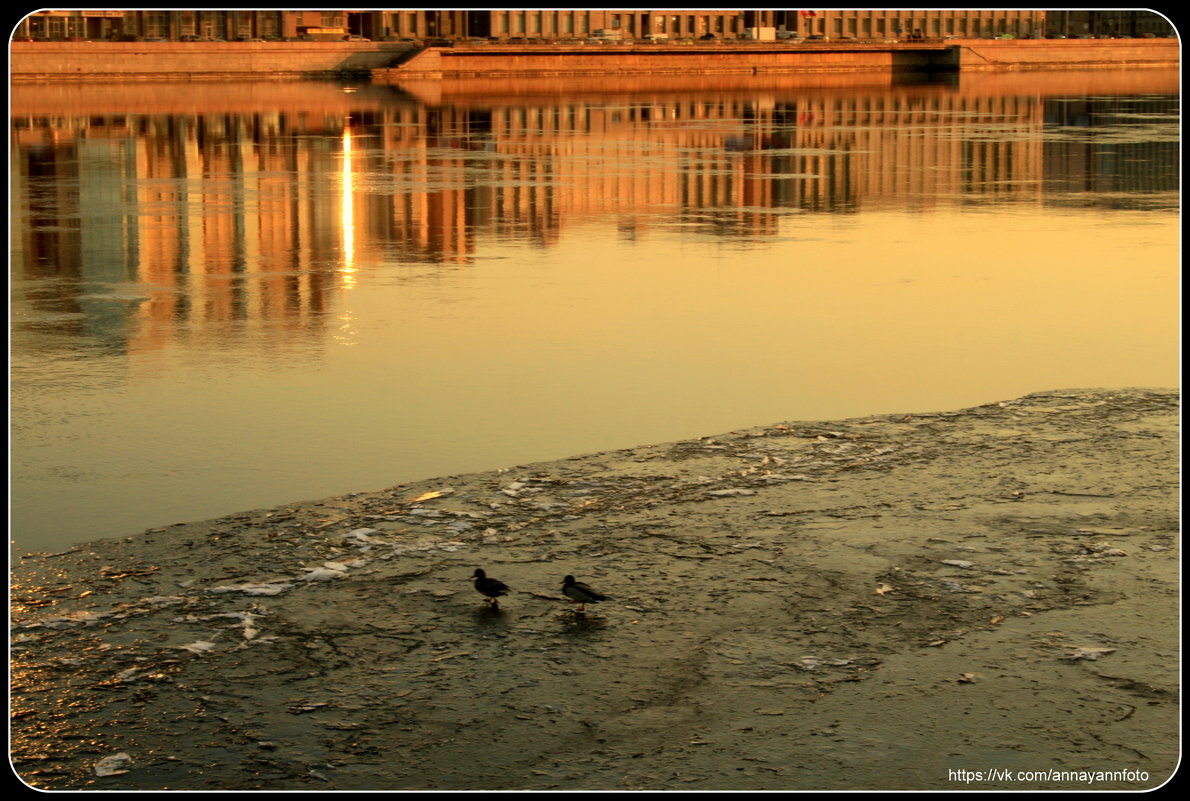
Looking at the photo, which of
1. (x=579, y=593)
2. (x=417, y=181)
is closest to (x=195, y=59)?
(x=417, y=181)

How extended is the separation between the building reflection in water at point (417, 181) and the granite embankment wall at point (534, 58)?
24.6 meters

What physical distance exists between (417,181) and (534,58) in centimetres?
5736

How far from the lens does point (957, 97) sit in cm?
5891

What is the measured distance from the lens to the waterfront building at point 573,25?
82.3 meters

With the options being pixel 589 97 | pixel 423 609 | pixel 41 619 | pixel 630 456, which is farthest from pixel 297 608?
pixel 589 97

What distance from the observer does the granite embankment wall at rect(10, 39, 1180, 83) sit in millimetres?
70375

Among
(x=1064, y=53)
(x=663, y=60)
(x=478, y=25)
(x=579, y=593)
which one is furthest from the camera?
(x=478, y=25)

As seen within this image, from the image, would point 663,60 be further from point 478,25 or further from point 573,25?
point 478,25

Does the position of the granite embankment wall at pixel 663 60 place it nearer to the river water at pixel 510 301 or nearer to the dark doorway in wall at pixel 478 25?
the dark doorway in wall at pixel 478 25

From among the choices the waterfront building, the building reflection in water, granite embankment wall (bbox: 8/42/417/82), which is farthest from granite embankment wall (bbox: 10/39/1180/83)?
the building reflection in water

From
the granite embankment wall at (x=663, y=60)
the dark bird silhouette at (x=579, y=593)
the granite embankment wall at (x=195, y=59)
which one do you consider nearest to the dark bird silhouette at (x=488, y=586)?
the dark bird silhouette at (x=579, y=593)

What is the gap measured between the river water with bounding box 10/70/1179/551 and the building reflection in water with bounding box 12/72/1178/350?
98 mm

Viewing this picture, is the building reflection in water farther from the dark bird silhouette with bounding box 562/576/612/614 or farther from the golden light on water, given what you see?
the dark bird silhouette with bounding box 562/576/612/614

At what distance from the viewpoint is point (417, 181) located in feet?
82.1
